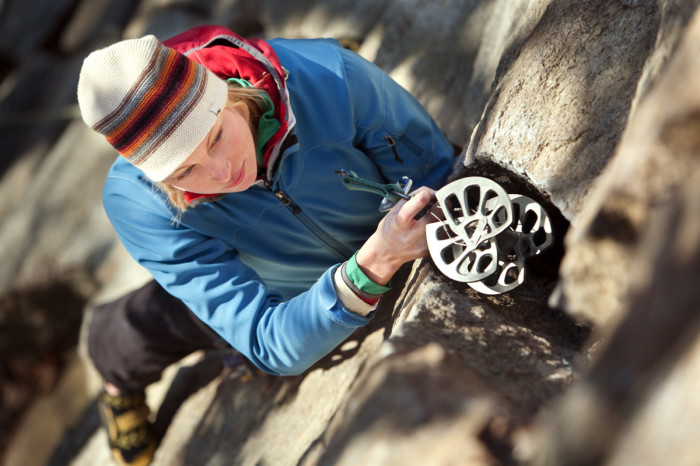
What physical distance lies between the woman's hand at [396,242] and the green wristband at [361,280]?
0.01 metres

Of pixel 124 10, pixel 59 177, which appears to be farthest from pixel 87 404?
pixel 124 10

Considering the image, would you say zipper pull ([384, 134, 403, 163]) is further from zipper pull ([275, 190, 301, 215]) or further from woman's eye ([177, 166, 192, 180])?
woman's eye ([177, 166, 192, 180])

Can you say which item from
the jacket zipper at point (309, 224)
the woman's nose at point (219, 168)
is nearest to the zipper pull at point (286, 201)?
the jacket zipper at point (309, 224)

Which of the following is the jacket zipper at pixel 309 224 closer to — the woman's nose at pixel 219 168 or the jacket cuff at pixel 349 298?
the woman's nose at pixel 219 168

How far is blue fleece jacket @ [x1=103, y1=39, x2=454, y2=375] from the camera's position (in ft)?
6.84

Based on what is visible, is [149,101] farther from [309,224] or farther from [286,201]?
[309,224]

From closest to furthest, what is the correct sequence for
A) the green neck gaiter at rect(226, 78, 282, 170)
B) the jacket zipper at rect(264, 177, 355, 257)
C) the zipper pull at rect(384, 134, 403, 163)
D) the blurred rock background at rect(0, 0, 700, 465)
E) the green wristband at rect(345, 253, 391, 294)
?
the blurred rock background at rect(0, 0, 700, 465) < the green wristband at rect(345, 253, 391, 294) < the green neck gaiter at rect(226, 78, 282, 170) < the jacket zipper at rect(264, 177, 355, 257) < the zipper pull at rect(384, 134, 403, 163)

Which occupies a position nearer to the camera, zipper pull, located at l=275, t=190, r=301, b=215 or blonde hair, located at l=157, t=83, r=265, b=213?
blonde hair, located at l=157, t=83, r=265, b=213

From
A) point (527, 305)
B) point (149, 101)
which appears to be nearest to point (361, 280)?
point (527, 305)

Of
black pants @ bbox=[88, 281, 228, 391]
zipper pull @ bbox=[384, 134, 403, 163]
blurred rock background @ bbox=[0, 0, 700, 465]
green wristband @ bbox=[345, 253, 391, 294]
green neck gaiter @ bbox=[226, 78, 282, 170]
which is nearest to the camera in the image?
blurred rock background @ bbox=[0, 0, 700, 465]

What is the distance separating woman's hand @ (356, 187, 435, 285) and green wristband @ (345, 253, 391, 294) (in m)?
0.01

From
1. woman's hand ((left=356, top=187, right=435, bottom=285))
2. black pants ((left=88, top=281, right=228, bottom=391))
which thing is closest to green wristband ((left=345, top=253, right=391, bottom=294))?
woman's hand ((left=356, top=187, right=435, bottom=285))

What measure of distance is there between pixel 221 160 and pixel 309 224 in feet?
1.71

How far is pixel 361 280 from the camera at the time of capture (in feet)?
6.09
